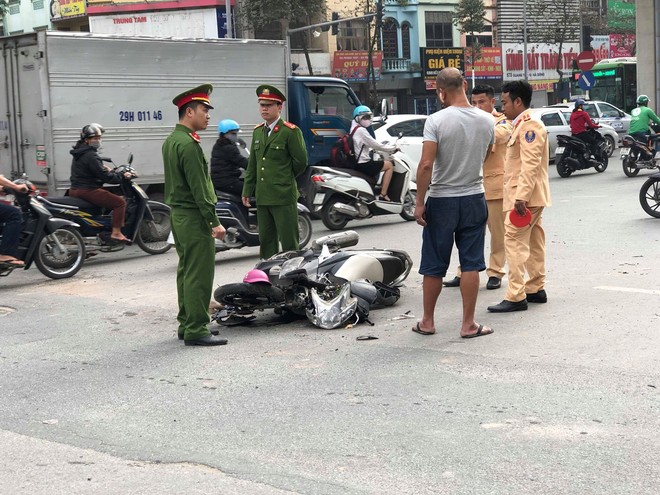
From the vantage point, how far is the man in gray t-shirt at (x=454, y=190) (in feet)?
23.2

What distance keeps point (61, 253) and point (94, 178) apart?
4.32 feet

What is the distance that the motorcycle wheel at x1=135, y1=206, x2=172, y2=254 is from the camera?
13.0 m

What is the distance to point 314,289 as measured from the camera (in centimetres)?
791

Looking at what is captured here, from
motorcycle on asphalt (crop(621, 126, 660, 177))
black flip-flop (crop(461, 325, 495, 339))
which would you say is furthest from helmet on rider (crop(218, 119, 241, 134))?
motorcycle on asphalt (crop(621, 126, 660, 177))

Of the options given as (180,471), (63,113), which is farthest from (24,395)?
(63,113)

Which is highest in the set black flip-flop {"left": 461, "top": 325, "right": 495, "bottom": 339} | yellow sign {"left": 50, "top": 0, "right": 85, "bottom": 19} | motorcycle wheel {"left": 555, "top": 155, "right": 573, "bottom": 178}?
yellow sign {"left": 50, "top": 0, "right": 85, "bottom": 19}

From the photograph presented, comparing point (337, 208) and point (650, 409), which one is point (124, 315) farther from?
point (337, 208)

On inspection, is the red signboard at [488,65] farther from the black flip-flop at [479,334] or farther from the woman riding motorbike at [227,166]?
the black flip-flop at [479,334]

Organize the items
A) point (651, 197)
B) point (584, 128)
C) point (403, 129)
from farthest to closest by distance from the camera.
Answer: point (584, 128), point (403, 129), point (651, 197)

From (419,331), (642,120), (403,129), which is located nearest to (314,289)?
(419,331)

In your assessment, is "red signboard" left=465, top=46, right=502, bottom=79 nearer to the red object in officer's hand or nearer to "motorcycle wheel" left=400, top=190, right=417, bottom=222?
"motorcycle wheel" left=400, top=190, right=417, bottom=222

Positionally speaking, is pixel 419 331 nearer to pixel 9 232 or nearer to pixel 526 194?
pixel 526 194

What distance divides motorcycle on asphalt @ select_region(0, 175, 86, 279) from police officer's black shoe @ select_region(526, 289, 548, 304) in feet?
17.9

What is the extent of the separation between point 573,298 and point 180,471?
15.9ft
